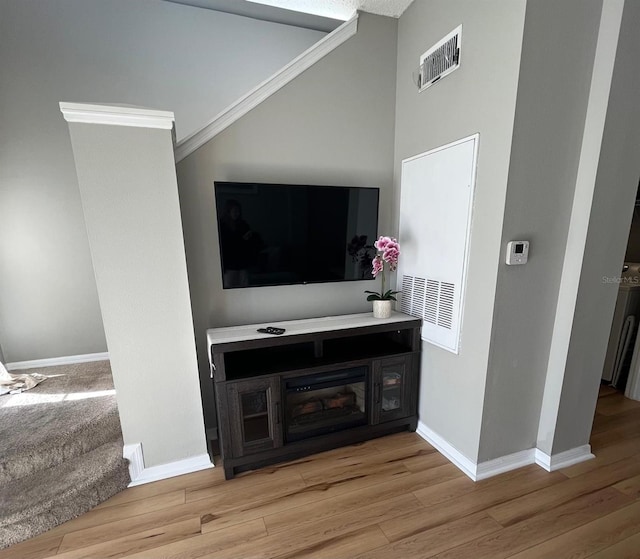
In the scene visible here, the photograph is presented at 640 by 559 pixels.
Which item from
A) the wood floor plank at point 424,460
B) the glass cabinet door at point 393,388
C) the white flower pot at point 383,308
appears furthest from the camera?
the white flower pot at point 383,308

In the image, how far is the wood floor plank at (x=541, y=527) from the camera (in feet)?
4.38

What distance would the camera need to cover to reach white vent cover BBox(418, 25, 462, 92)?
1664mm

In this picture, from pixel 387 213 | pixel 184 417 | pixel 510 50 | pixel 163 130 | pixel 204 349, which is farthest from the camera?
pixel 387 213

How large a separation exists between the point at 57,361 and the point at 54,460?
132 centimetres

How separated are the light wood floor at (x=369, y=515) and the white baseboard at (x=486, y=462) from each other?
0.04 metres

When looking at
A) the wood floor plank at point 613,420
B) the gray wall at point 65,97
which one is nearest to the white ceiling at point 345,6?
the gray wall at point 65,97

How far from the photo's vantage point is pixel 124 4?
2.45m

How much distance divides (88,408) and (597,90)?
3382 millimetres

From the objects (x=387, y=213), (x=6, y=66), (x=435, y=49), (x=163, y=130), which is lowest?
(x=387, y=213)

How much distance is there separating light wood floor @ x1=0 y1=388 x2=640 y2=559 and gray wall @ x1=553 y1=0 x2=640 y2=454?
1.01 ft

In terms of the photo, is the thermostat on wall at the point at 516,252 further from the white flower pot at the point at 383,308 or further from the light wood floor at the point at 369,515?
the light wood floor at the point at 369,515

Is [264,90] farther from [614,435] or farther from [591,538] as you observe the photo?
[614,435]

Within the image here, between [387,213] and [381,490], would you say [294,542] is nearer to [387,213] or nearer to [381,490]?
[381,490]

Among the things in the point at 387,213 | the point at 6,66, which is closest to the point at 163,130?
the point at 387,213
